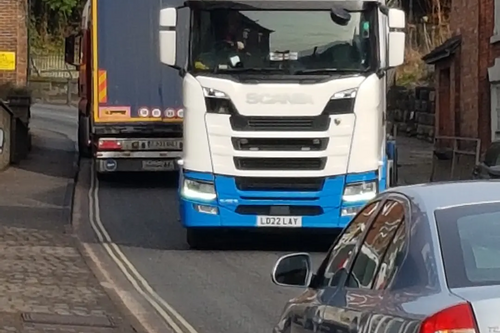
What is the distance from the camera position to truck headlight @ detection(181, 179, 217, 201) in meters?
14.6

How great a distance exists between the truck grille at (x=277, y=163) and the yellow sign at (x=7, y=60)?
18.4 meters

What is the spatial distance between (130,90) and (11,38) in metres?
11.1

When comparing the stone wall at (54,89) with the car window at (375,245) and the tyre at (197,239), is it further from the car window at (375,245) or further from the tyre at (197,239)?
the car window at (375,245)

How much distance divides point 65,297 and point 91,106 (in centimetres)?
1170

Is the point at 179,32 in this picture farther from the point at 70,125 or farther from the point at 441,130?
the point at 70,125

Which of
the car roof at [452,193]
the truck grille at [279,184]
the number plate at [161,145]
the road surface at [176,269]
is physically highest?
the car roof at [452,193]

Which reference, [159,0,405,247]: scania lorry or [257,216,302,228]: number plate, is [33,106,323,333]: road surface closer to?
[257,216,302,228]: number plate

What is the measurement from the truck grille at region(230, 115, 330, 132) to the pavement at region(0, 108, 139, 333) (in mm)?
2428

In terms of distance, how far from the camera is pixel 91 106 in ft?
75.5

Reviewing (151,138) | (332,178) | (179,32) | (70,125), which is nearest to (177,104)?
(151,138)

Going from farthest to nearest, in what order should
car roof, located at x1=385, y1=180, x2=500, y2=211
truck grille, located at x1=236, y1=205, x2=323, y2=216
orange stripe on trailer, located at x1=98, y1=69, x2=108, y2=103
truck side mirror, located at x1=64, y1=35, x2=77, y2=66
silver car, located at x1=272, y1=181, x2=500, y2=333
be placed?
truck side mirror, located at x1=64, y1=35, x2=77, y2=66 → orange stripe on trailer, located at x1=98, y1=69, x2=108, y2=103 → truck grille, located at x1=236, y1=205, x2=323, y2=216 → car roof, located at x1=385, y1=180, x2=500, y2=211 → silver car, located at x1=272, y1=181, x2=500, y2=333

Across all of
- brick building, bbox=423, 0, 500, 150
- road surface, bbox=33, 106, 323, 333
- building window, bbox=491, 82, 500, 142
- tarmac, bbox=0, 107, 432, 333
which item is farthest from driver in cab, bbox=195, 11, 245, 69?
building window, bbox=491, 82, 500, 142

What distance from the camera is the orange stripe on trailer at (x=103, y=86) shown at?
72.0ft

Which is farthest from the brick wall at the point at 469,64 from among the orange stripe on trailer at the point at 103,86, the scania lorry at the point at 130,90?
the orange stripe on trailer at the point at 103,86
